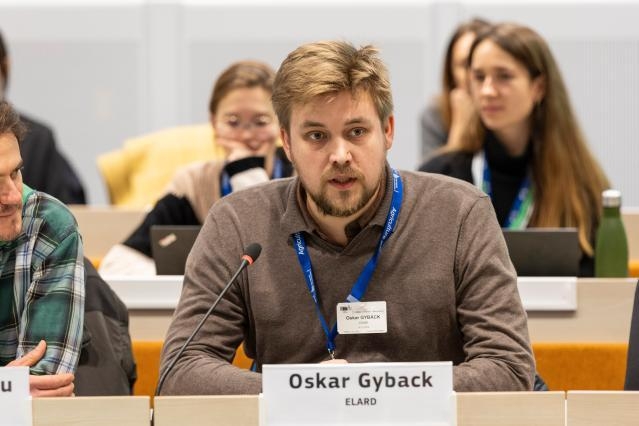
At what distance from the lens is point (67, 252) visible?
2.31 meters

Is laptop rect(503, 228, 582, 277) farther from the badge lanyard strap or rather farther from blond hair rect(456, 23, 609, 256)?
the badge lanyard strap

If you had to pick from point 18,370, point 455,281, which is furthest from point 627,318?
point 18,370

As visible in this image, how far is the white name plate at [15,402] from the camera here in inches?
69.7

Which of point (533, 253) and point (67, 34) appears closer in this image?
point (533, 253)

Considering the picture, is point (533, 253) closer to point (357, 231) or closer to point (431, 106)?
point (357, 231)

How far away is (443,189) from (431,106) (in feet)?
9.95

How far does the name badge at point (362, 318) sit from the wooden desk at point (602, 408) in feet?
1.91

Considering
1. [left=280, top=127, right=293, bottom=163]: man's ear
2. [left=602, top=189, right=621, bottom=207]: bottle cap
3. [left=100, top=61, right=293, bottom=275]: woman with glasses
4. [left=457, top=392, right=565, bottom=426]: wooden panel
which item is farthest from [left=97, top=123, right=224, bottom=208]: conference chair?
[left=457, top=392, right=565, bottom=426]: wooden panel

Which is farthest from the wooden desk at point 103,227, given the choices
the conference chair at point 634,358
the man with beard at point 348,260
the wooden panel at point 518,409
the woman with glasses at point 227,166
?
the wooden panel at point 518,409

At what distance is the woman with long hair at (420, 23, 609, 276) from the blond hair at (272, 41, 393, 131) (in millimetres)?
1441

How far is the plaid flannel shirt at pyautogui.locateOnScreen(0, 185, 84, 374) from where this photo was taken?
2.27 m

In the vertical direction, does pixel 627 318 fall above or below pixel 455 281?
below

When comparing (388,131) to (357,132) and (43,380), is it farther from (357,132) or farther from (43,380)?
(43,380)

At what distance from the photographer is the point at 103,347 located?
7.87ft
